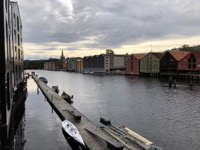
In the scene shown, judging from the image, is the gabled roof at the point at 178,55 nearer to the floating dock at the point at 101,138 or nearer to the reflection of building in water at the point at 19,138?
the reflection of building in water at the point at 19,138

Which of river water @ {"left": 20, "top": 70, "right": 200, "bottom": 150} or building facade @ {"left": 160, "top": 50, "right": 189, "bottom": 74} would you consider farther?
building facade @ {"left": 160, "top": 50, "right": 189, "bottom": 74}

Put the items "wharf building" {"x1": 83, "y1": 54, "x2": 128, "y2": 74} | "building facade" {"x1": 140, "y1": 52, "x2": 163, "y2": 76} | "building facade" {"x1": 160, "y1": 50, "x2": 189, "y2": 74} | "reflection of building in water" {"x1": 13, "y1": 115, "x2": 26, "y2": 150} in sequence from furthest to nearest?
"wharf building" {"x1": 83, "y1": 54, "x2": 128, "y2": 74} < "building facade" {"x1": 140, "y1": 52, "x2": 163, "y2": 76} < "building facade" {"x1": 160, "y1": 50, "x2": 189, "y2": 74} < "reflection of building in water" {"x1": 13, "y1": 115, "x2": 26, "y2": 150}

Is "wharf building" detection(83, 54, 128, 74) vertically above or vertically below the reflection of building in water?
above

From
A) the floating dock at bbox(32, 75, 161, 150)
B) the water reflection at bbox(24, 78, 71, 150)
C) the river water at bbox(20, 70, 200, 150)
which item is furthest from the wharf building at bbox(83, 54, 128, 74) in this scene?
the floating dock at bbox(32, 75, 161, 150)

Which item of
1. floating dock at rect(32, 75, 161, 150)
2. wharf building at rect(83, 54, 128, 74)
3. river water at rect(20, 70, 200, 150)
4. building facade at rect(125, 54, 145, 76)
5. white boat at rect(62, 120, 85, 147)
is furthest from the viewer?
wharf building at rect(83, 54, 128, 74)

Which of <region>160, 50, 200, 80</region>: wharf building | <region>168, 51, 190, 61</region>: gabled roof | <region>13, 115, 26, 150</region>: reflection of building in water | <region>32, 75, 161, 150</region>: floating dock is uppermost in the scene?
<region>168, 51, 190, 61</region>: gabled roof

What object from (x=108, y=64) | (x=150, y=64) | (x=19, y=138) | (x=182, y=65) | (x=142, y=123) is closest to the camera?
(x=19, y=138)

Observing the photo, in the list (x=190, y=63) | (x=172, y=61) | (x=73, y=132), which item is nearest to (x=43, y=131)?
(x=73, y=132)

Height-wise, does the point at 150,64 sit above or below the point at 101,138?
above

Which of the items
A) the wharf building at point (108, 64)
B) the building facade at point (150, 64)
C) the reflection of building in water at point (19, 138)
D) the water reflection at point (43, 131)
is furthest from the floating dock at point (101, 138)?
the wharf building at point (108, 64)

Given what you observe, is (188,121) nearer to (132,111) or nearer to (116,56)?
→ (132,111)

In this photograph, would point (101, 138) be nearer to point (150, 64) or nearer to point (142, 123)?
point (142, 123)

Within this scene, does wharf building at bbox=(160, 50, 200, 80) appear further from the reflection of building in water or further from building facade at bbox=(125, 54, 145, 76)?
the reflection of building in water

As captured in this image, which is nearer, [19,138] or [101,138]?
[101,138]
